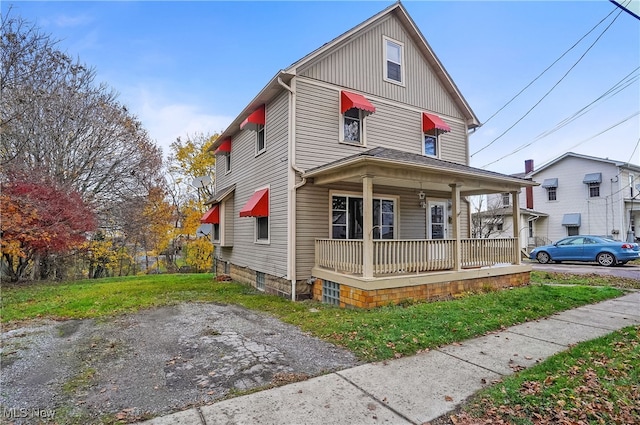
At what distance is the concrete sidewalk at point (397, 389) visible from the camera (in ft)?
10.0

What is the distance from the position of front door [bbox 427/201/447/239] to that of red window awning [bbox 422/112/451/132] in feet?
8.32

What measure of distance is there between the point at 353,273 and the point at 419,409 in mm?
4428

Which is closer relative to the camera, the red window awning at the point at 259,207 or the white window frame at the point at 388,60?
the red window awning at the point at 259,207

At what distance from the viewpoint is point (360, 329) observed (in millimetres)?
5602

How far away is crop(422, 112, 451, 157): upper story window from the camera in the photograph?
35.6ft

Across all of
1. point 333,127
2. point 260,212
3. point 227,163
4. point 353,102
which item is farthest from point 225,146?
point 353,102

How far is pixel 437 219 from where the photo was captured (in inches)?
453

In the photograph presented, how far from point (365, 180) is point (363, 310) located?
2.82 metres

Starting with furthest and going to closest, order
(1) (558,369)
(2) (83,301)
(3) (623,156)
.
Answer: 1. (3) (623,156)
2. (2) (83,301)
3. (1) (558,369)

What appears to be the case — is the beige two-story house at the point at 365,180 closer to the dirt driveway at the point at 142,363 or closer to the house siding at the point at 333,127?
the house siding at the point at 333,127

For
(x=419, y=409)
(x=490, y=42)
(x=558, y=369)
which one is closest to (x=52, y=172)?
(x=419, y=409)

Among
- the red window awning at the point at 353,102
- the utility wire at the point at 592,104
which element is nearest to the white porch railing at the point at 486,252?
the red window awning at the point at 353,102

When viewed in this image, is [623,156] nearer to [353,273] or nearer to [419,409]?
[353,273]

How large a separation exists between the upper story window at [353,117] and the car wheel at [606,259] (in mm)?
14548
